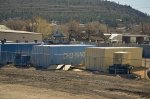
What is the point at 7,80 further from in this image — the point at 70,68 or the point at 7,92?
the point at 70,68

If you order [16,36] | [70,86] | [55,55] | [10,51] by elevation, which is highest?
[16,36]

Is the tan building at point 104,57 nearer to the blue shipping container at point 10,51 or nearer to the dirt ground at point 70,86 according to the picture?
the dirt ground at point 70,86

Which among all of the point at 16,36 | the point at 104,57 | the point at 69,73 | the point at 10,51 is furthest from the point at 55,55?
the point at 16,36

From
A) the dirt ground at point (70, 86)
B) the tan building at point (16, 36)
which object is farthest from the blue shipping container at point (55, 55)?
the tan building at point (16, 36)

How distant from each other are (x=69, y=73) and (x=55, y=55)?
684cm

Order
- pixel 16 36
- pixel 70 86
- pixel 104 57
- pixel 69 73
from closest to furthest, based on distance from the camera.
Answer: pixel 70 86 < pixel 69 73 < pixel 104 57 < pixel 16 36

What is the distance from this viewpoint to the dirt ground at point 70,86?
23.2 m

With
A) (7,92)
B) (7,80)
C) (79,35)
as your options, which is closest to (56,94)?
(7,92)

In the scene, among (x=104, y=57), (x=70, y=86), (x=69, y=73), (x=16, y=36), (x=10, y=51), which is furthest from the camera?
(x=16, y=36)

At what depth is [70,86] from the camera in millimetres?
27328

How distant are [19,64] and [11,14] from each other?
495 ft

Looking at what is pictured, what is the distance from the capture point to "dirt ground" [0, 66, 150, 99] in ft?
76.0

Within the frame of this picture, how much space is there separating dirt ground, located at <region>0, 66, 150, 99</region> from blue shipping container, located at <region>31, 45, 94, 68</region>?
23.3 feet

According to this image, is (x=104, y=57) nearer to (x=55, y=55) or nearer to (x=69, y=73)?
(x=69, y=73)
